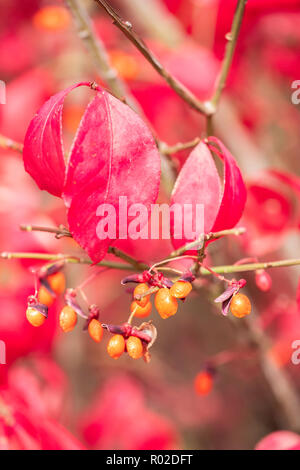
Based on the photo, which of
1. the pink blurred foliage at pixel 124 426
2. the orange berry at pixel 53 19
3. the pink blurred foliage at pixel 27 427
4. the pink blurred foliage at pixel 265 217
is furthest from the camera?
the orange berry at pixel 53 19

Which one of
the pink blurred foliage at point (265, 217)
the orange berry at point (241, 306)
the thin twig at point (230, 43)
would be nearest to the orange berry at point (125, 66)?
the pink blurred foliage at point (265, 217)

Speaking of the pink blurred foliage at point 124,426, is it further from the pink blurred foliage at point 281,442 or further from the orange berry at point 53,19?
the orange berry at point 53,19

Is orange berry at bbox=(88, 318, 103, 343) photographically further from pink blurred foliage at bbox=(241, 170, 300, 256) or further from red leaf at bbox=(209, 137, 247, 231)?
pink blurred foliage at bbox=(241, 170, 300, 256)

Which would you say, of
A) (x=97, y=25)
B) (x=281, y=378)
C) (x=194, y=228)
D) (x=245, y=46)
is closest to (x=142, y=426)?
(x=281, y=378)
